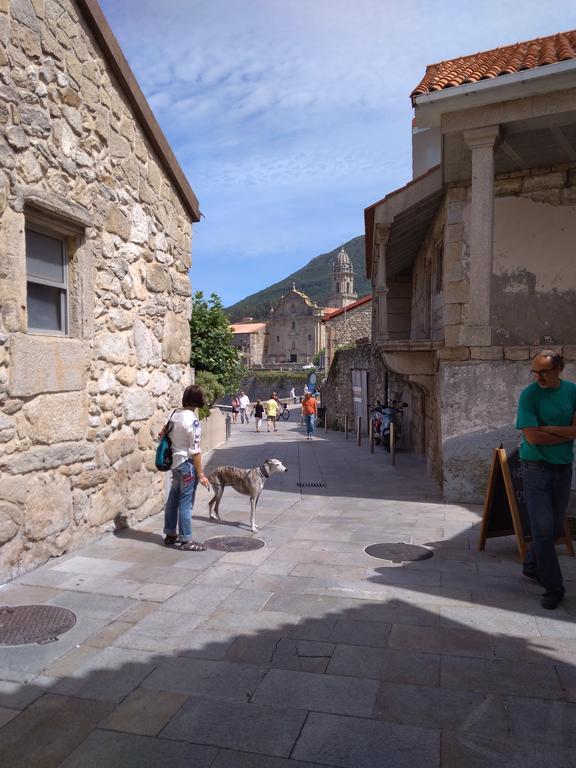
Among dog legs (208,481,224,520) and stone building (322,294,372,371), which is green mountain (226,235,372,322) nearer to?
stone building (322,294,372,371)

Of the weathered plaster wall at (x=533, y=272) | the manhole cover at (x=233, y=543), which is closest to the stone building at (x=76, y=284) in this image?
the manhole cover at (x=233, y=543)

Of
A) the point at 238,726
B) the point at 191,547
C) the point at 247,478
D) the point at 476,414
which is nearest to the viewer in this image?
the point at 238,726

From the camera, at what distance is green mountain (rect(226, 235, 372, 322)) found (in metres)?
141

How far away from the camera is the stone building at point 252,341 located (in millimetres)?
91188

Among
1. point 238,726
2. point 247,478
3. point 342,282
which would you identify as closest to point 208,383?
point 247,478

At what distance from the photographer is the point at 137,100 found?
627 centimetres

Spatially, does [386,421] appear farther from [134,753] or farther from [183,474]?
[134,753]

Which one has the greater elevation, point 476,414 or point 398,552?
point 476,414

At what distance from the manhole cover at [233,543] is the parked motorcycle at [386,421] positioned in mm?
9242

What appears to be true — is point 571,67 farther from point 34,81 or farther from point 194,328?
point 194,328

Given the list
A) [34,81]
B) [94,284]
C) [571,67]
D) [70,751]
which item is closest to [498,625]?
[70,751]

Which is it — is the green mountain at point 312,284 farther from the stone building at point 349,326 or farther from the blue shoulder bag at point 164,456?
the blue shoulder bag at point 164,456

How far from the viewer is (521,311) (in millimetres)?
8289

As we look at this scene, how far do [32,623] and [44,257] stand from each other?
9.83 ft
